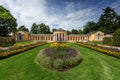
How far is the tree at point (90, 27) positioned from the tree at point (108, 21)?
28.5ft

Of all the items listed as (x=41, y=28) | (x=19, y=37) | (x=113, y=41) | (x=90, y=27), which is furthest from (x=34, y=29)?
(x=113, y=41)

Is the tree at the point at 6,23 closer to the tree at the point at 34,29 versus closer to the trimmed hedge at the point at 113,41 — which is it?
the trimmed hedge at the point at 113,41

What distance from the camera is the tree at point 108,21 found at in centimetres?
5845

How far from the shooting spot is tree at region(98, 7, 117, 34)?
192 ft

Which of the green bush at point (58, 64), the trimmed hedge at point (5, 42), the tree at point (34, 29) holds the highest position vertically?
the tree at point (34, 29)

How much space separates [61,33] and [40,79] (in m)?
47.7

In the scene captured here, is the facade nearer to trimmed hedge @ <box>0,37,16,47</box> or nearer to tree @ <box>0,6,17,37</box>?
tree @ <box>0,6,17,37</box>

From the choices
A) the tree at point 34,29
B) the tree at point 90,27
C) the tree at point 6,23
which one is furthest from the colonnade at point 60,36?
the tree at point 90,27

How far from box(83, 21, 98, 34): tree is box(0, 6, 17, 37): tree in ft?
159

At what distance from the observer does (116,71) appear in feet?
24.2

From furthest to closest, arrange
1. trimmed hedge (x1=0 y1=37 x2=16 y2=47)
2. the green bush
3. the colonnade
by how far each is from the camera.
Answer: the colonnade → trimmed hedge (x1=0 y1=37 x2=16 y2=47) → the green bush

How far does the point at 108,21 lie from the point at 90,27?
1585cm

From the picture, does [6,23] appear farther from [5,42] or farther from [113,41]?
[113,41]

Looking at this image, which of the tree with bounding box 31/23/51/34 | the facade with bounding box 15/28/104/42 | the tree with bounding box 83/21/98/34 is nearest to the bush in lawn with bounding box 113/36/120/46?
the facade with bounding box 15/28/104/42
